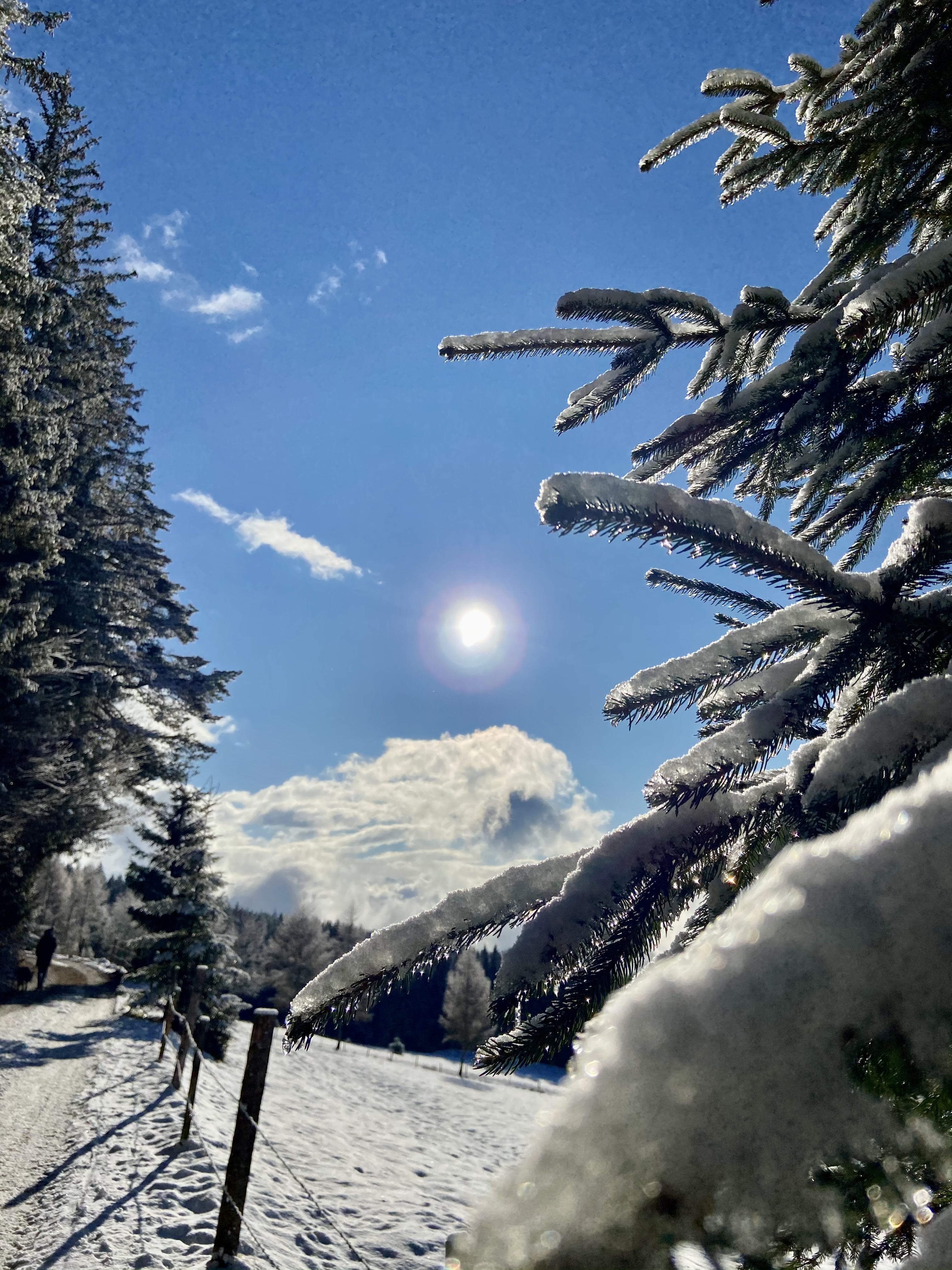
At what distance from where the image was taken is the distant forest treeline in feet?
142

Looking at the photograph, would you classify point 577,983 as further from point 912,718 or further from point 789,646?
point 789,646

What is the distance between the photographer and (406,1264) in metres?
6.02

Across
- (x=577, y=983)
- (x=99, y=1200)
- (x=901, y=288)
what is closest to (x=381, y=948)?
(x=577, y=983)

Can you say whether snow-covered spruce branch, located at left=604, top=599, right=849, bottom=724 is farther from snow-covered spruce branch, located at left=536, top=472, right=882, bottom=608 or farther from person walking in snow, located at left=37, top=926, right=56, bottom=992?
person walking in snow, located at left=37, top=926, right=56, bottom=992

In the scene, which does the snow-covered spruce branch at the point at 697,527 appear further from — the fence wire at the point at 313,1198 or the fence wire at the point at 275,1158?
the fence wire at the point at 313,1198

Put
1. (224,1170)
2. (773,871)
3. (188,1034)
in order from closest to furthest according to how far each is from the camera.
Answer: (773,871), (224,1170), (188,1034)

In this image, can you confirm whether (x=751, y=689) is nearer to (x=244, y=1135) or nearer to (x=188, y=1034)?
(x=244, y=1135)

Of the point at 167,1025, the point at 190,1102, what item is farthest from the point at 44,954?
the point at 190,1102

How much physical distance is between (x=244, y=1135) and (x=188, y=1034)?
4.79 metres

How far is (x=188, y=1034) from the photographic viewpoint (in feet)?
28.7

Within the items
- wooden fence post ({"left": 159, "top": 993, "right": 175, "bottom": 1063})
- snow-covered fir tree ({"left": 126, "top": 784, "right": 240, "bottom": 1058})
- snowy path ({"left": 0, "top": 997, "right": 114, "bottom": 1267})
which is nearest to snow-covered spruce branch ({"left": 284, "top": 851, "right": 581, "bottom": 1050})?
snowy path ({"left": 0, "top": 997, "right": 114, "bottom": 1267})

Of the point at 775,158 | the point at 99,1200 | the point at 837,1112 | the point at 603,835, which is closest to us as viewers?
the point at 837,1112

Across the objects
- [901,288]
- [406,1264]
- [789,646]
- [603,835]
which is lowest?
[406,1264]

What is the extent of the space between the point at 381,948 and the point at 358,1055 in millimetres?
36333
